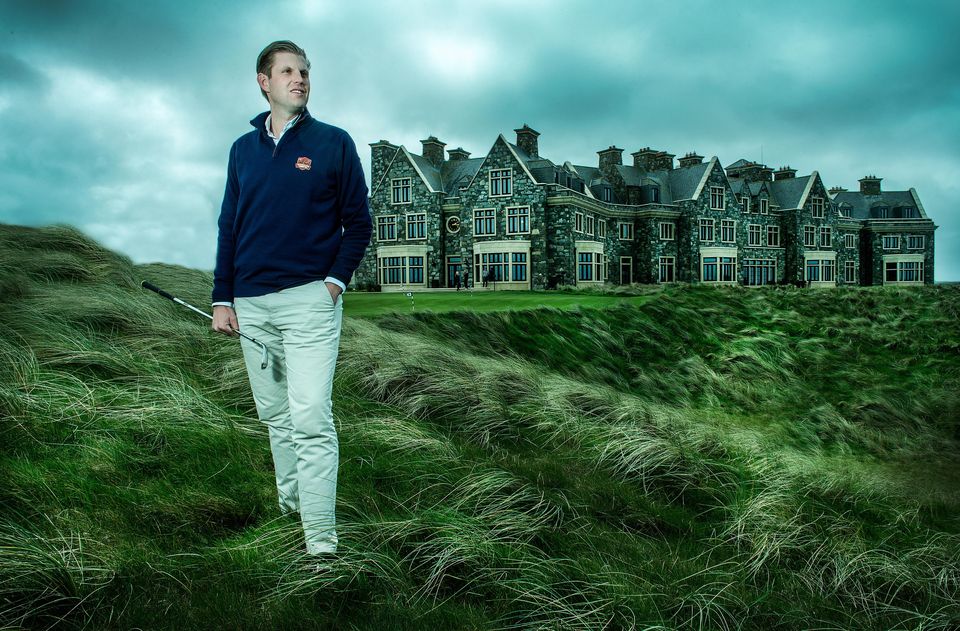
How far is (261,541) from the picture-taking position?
2.78 metres

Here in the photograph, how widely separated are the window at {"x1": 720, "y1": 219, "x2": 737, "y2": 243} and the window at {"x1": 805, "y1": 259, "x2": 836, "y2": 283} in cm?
690

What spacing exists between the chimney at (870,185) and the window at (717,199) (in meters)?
20.0

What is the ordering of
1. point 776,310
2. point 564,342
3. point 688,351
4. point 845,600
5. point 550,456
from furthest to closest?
point 776,310 < point 688,351 < point 564,342 < point 550,456 < point 845,600

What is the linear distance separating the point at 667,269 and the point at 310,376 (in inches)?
1418

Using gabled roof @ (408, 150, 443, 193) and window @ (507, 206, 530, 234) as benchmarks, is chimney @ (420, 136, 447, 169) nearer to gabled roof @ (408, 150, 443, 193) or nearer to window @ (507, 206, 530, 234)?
gabled roof @ (408, 150, 443, 193)

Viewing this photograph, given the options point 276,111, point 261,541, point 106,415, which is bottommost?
point 261,541

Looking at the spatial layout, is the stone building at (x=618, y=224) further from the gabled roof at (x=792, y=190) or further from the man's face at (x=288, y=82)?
the man's face at (x=288, y=82)

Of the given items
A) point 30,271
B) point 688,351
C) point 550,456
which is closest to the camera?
A: point 550,456

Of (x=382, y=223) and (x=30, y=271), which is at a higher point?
(x=382, y=223)

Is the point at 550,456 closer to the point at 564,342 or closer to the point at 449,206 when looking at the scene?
the point at 564,342

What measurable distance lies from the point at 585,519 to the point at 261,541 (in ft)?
6.23

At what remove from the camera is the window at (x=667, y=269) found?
3606 centimetres

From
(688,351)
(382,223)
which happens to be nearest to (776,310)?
(688,351)

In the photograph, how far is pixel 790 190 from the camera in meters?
41.1
